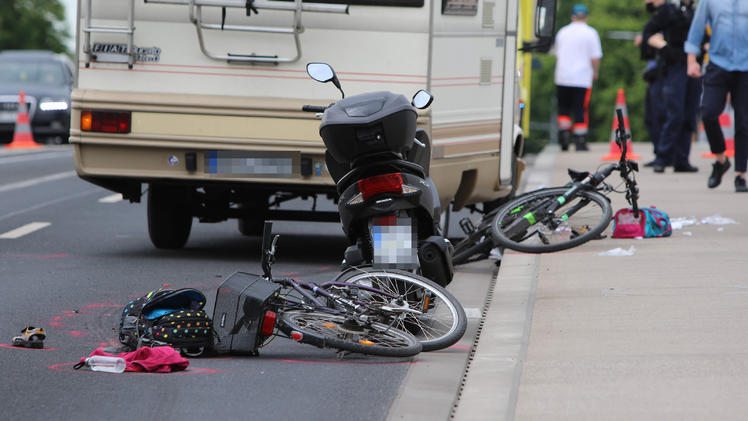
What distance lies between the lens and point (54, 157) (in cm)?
2297

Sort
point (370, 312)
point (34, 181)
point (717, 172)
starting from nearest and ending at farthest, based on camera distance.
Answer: point (370, 312) → point (717, 172) → point (34, 181)

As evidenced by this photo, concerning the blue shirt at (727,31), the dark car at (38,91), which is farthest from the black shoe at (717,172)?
the dark car at (38,91)

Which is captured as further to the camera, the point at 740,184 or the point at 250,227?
the point at 740,184

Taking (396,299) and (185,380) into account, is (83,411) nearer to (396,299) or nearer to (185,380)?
(185,380)

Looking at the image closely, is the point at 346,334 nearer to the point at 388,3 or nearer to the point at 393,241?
the point at 393,241

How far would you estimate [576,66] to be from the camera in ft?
70.8

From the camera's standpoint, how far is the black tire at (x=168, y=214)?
10.4 m

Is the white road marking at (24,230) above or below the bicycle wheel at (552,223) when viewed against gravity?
below

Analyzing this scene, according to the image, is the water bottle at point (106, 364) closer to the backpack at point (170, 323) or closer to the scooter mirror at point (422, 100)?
the backpack at point (170, 323)

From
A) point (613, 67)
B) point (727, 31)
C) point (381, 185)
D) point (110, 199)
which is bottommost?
point (613, 67)

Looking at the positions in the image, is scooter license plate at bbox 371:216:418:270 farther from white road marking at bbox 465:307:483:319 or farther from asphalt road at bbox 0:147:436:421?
white road marking at bbox 465:307:483:319

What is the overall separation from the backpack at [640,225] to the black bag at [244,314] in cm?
437

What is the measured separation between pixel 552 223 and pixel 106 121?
295 cm

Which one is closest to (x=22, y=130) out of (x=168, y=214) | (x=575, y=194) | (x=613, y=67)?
(x=168, y=214)
